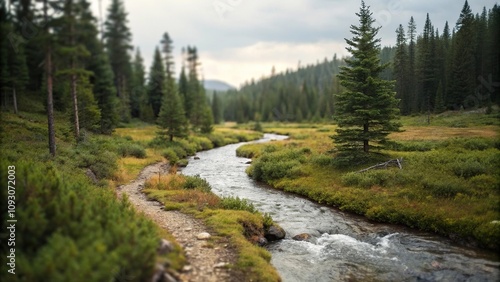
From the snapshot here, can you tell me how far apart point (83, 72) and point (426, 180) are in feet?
77.8

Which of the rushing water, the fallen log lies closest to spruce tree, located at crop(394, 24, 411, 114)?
the fallen log

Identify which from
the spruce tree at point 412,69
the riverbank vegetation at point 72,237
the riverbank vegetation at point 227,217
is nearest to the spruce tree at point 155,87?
the riverbank vegetation at point 227,217

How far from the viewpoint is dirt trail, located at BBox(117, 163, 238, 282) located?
37.6 ft

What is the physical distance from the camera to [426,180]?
21.7 meters

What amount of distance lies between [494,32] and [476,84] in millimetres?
5274

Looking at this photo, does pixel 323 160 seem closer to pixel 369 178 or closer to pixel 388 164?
pixel 388 164

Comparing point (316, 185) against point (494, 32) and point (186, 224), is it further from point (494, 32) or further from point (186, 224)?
point (494, 32)

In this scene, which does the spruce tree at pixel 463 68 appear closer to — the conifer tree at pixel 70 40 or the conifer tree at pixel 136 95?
the conifer tree at pixel 70 40

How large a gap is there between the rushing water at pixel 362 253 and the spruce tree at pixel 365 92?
9.32 m

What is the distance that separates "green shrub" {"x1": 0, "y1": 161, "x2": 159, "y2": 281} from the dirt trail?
6.72 ft

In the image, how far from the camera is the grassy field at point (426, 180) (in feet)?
57.6

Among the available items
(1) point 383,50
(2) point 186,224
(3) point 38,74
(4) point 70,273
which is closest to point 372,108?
(1) point 383,50

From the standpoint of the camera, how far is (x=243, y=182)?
32.1 meters

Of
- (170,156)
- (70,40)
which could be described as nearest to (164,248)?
(70,40)
